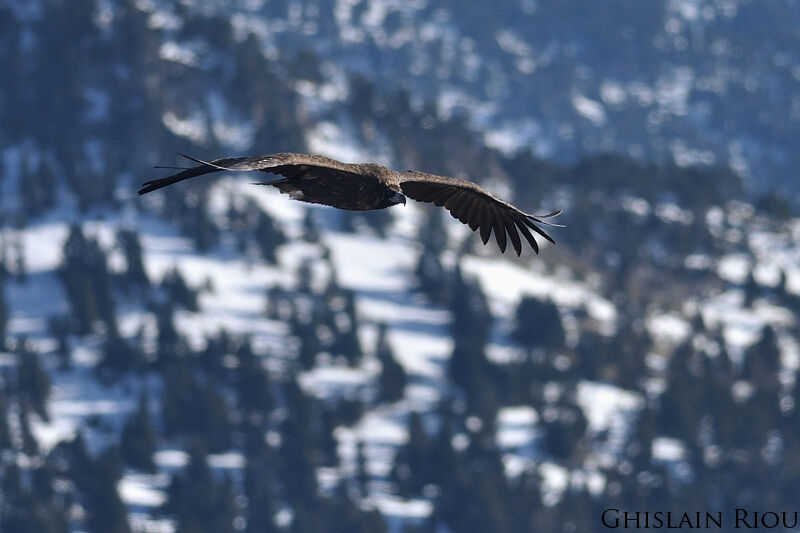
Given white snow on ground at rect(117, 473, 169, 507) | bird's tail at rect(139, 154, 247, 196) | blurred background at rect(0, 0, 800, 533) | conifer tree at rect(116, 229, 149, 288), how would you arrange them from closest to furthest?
bird's tail at rect(139, 154, 247, 196), white snow on ground at rect(117, 473, 169, 507), blurred background at rect(0, 0, 800, 533), conifer tree at rect(116, 229, 149, 288)

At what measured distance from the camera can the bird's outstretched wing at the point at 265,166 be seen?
1819 centimetres

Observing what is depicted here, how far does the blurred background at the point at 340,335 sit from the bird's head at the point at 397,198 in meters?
72.8

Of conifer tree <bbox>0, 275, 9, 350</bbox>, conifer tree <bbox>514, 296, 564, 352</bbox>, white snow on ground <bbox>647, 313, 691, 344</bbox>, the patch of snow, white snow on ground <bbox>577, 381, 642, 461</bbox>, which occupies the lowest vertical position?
white snow on ground <bbox>577, 381, 642, 461</bbox>

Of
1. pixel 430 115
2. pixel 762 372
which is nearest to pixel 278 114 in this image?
pixel 430 115

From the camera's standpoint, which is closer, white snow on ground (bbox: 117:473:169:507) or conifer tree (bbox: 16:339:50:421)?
white snow on ground (bbox: 117:473:169:507)

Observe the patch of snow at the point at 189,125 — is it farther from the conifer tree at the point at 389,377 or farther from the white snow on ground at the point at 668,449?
the white snow on ground at the point at 668,449

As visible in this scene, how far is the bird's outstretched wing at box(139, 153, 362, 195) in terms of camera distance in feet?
59.7

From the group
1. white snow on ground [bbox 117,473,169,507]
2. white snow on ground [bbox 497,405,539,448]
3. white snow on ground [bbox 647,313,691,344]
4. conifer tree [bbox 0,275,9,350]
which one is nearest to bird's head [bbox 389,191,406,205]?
white snow on ground [bbox 117,473,169,507]

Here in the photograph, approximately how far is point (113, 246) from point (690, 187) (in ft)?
186

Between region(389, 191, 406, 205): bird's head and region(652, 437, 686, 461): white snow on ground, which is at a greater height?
region(652, 437, 686, 461): white snow on ground

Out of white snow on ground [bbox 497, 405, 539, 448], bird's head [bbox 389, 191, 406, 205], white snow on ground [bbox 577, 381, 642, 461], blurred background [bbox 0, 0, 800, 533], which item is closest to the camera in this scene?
bird's head [bbox 389, 191, 406, 205]

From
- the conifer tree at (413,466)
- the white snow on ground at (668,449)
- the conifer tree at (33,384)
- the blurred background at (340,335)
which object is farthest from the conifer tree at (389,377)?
the conifer tree at (33,384)

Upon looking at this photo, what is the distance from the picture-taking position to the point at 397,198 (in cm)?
2041

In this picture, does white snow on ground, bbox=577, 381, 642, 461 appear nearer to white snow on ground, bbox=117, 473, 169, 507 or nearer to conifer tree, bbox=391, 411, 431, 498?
conifer tree, bbox=391, 411, 431, 498
